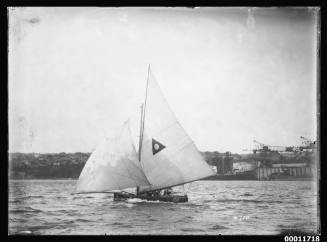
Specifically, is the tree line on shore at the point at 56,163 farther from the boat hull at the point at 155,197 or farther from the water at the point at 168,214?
the boat hull at the point at 155,197

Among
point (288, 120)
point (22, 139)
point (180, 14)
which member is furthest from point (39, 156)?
point (288, 120)

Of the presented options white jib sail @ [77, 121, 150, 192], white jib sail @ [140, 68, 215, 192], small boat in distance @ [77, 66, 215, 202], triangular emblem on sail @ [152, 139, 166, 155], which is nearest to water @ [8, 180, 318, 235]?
white jib sail @ [77, 121, 150, 192]

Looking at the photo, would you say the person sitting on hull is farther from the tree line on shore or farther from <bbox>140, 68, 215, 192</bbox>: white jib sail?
the tree line on shore

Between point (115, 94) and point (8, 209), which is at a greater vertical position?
point (115, 94)

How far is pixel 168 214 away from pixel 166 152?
1.76m

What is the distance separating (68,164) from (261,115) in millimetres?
4500

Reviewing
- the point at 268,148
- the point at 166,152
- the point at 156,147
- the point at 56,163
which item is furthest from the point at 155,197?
the point at 268,148

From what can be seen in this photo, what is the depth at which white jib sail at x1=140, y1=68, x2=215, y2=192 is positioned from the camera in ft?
45.0

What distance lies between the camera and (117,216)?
1313 centimetres

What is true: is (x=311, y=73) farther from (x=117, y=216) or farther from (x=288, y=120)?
(x=117, y=216)

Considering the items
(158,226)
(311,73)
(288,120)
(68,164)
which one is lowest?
(158,226)

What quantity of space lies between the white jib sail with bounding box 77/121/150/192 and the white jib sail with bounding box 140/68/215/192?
32 cm

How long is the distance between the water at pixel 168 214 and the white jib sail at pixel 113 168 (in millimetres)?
430

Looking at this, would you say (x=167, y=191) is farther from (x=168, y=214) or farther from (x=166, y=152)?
(x=168, y=214)
